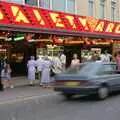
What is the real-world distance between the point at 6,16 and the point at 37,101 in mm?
7349

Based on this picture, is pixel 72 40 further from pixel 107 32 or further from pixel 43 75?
pixel 43 75

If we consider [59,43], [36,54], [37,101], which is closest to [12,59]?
[36,54]

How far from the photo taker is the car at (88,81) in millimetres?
15680

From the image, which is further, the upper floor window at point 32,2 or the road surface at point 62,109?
the upper floor window at point 32,2

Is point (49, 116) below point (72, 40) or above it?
below

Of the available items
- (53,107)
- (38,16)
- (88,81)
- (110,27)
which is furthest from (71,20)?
(53,107)

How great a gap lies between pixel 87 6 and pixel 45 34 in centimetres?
683

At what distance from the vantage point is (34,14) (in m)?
24.5

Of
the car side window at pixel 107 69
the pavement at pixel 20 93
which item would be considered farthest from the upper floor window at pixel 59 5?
the car side window at pixel 107 69

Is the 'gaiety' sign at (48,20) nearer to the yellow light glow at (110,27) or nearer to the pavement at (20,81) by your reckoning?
the yellow light glow at (110,27)

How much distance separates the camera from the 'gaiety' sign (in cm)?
2267

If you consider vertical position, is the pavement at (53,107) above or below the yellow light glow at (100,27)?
below

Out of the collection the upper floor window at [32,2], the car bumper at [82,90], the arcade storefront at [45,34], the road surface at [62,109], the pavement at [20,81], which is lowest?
the road surface at [62,109]

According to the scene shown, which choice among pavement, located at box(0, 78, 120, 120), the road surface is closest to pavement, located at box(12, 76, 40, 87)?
pavement, located at box(0, 78, 120, 120)
